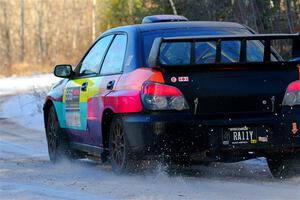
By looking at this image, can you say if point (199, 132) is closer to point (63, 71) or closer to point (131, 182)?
point (131, 182)

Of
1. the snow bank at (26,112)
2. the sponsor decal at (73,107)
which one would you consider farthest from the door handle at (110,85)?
the snow bank at (26,112)

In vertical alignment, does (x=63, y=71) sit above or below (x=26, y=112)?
above

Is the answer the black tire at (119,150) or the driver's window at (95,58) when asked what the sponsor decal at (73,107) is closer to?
the driver's window at (95,58)

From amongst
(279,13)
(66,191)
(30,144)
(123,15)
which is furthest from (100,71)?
(123,15)

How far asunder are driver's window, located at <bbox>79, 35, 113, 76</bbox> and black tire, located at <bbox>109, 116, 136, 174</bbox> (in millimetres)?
1066

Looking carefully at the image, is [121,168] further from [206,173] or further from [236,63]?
[236,63]

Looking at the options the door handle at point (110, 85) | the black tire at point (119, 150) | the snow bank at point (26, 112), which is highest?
the door handle at point (110, 85)

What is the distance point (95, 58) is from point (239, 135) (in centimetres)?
236

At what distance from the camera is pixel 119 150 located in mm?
7457

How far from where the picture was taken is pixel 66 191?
6.55 m

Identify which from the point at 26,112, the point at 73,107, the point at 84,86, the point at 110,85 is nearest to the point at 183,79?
the point at 110,85

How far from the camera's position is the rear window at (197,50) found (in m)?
7.38

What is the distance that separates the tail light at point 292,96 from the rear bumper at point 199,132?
66 millimetres

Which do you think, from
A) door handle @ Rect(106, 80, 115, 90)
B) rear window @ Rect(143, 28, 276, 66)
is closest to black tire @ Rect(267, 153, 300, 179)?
rear window @ Rect(143, 28, 276, 66)
